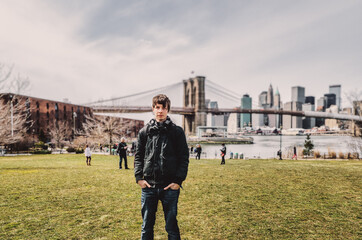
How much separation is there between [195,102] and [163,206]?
113832 millimetres

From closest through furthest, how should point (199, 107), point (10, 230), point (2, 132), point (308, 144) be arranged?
point (10, 230), point (2, 132), point (308, 144), point (199, 107)

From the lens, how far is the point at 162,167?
10.7ft

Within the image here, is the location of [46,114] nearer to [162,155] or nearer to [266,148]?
[266,148]

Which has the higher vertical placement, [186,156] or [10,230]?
[186,156]

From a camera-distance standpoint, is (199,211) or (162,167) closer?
(162,167)

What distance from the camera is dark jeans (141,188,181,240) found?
3.27 m

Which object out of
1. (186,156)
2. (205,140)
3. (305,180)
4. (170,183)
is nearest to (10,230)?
(170,183)

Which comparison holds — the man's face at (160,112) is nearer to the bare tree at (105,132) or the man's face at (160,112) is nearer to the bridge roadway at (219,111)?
the bare tree at (105,132)

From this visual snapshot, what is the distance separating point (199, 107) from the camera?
110 metres

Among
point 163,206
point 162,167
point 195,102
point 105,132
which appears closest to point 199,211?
point 163,206

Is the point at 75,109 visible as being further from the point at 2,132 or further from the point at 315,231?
the point at 315,231

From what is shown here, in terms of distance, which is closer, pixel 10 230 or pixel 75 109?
pixel 10 230

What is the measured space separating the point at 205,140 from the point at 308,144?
58.0 metres

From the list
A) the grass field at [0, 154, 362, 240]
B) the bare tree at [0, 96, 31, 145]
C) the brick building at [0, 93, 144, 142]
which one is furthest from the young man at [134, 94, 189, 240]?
the brick building at [0, 93, 144, 142]
